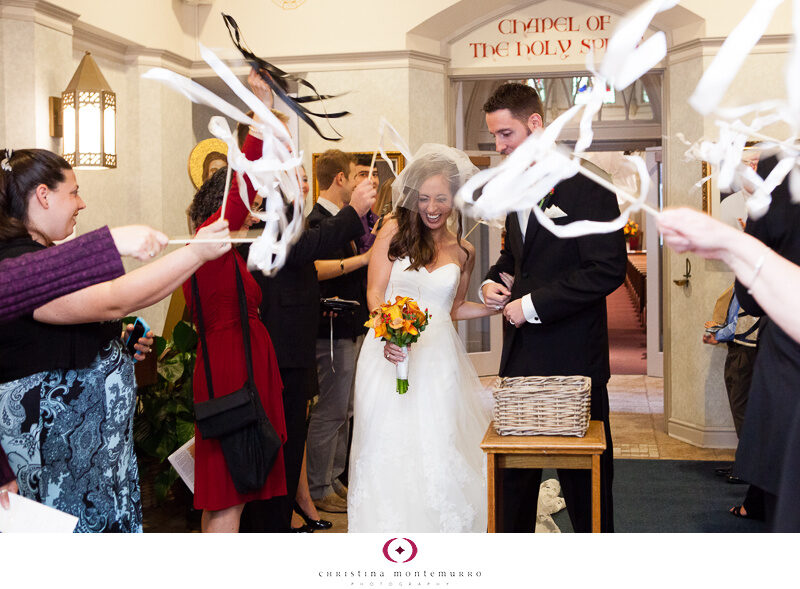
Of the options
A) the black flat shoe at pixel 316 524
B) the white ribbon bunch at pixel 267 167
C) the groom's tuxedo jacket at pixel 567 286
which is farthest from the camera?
the black flat shoe at pixel 316 524

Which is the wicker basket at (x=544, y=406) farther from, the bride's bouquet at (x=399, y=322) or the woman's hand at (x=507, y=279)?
the woman's hand at (x=507, y=279)

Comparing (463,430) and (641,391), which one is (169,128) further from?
(641,391)

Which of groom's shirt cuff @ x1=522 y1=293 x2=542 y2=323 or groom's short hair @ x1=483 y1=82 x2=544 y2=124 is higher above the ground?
groom's short hair @ x1=483 y1=82 x2=544 y2=124

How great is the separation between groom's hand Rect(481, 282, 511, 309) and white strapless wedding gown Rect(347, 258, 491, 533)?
364mm

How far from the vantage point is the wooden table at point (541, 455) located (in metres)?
2.57

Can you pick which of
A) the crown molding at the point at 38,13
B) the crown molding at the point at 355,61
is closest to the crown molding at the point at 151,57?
the crown molding at the point at 355,61

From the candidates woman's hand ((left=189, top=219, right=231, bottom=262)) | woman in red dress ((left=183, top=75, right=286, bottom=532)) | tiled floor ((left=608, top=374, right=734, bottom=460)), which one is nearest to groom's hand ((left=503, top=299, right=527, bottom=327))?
woman in red dress ((left=183, top=75, right=286, bottom=532))

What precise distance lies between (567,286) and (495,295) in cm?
38

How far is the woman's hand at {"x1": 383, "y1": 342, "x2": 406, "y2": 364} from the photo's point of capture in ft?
10.7

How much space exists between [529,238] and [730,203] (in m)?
1.78

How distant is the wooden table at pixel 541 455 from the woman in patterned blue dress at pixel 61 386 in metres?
1.05

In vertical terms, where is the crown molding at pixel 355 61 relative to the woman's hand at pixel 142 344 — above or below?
above

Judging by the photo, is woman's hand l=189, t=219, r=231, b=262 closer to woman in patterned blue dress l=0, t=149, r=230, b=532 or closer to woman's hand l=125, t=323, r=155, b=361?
woman in patterned blue dress l=0, t=149, r=230, b=532

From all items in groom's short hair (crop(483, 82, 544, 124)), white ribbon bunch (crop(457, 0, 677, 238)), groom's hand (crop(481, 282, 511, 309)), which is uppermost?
groom's short hair (crop(483, 82, 544, 124))
